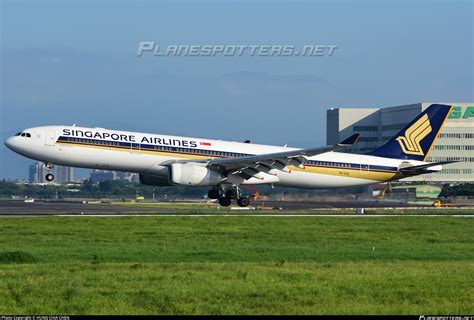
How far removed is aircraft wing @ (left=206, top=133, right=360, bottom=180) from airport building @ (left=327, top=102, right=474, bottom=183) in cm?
8606

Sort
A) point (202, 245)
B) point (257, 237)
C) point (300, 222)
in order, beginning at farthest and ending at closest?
point (300, 222) → point (257, 237) → point (202, 245)

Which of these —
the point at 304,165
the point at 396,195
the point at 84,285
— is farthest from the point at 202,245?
the point at 396,195

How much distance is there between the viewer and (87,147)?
5119 centimetres

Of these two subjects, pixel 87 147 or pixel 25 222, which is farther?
pixel 87 147

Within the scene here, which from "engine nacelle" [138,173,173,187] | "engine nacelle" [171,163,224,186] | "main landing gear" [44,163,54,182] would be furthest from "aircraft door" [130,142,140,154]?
"main landing gear" [44,163,54,182]

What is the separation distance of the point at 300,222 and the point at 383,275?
2201cm

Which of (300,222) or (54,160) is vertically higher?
(54,160)

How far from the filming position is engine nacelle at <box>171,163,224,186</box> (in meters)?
51.7

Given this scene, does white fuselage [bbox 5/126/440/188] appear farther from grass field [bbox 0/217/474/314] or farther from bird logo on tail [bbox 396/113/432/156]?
grass field [bbox 0/217/474/314]

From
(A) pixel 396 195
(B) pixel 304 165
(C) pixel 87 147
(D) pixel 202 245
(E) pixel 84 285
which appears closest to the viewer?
(E) pixel 84 285

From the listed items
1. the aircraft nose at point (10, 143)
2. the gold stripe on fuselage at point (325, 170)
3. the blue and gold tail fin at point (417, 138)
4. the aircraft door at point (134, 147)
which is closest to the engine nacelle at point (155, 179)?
the gold stripe on fuselage at point (325, 170)

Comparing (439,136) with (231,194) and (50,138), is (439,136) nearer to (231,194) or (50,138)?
(231,194)

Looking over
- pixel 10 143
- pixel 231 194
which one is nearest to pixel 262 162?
pixel 231 194

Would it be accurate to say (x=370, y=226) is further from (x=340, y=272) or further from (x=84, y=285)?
(x=84, y=285)
